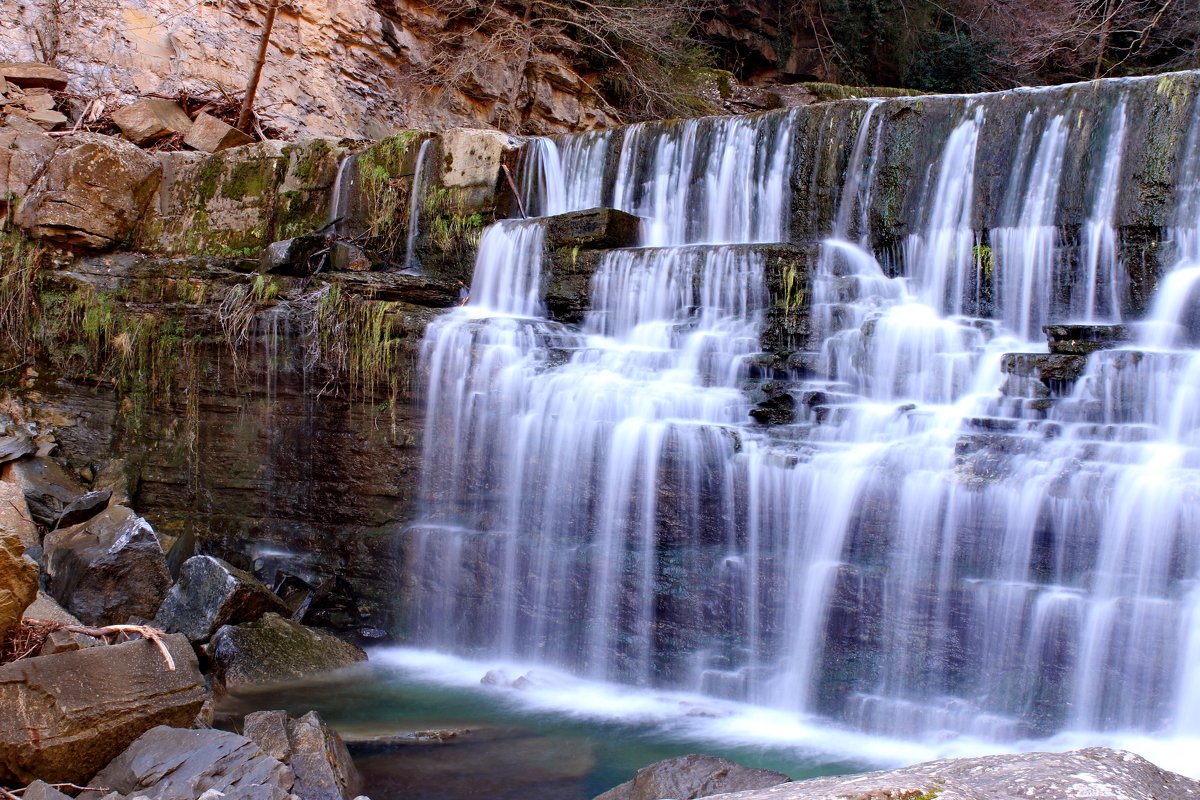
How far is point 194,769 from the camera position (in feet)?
13.7

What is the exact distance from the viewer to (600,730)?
6.04m

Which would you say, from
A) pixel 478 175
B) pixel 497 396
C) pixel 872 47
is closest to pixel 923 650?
pixel 497 396

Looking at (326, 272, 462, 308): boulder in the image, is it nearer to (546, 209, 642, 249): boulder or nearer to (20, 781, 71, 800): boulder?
(546, 209, 642, 249): boulder

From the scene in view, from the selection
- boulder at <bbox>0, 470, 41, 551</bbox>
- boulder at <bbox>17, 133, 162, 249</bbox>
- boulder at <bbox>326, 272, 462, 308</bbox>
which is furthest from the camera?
boulder at <bbox>17, 133, 162, 249</bbox>

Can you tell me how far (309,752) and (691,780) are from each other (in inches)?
75.6

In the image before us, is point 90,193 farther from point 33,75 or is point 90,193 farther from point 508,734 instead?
point 508,734

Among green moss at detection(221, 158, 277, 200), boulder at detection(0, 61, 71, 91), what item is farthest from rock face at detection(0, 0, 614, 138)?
green moss at detection(221, 158, 277, 200)

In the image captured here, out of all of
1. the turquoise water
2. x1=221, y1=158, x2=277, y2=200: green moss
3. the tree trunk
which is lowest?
the turquoise water

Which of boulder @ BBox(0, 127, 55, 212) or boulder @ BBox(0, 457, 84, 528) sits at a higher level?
boulder @ BBox(0, 127, 55, 212)

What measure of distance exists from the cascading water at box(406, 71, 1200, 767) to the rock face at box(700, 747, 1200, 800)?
2805mm

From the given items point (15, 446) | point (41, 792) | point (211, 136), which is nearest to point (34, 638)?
point (41, 792)

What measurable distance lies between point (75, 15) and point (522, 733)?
11505mm

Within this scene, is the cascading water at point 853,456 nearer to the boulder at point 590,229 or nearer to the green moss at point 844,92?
the boulder at point 590,229

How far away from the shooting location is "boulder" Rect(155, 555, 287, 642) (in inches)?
274
